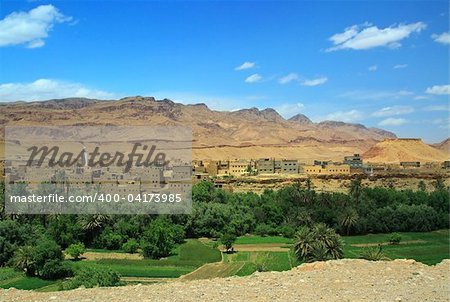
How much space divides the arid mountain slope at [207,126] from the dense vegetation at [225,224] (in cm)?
7137

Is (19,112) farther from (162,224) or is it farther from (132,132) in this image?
(162,224)

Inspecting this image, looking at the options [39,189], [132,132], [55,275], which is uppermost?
[132,132]

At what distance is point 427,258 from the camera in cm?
2930

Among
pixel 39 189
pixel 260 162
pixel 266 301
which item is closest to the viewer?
pixel 266 301

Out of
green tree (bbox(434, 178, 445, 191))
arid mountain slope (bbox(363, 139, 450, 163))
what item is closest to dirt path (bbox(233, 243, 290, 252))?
green tree (bbox(434, 178, 445, 191))

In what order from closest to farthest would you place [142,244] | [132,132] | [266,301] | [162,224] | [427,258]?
[266,301]
[427,258]
[142,244]
[162,224]
[132,132]

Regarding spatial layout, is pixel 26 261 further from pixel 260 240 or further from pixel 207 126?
pixel 207 126

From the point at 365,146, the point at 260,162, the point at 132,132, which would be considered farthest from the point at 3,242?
the point at 365,146

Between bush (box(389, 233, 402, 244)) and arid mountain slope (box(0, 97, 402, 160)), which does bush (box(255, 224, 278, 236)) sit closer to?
bush (box(389, 233, 402, 244))

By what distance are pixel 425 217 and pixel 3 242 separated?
3271cm

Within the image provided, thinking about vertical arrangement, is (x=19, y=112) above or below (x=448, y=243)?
above

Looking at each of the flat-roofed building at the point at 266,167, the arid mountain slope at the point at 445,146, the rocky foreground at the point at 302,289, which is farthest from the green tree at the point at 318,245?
the arid mountain slope at the point at 445,146

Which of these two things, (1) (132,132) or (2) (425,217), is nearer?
(2) (425,217)

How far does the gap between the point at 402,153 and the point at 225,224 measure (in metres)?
80.3
